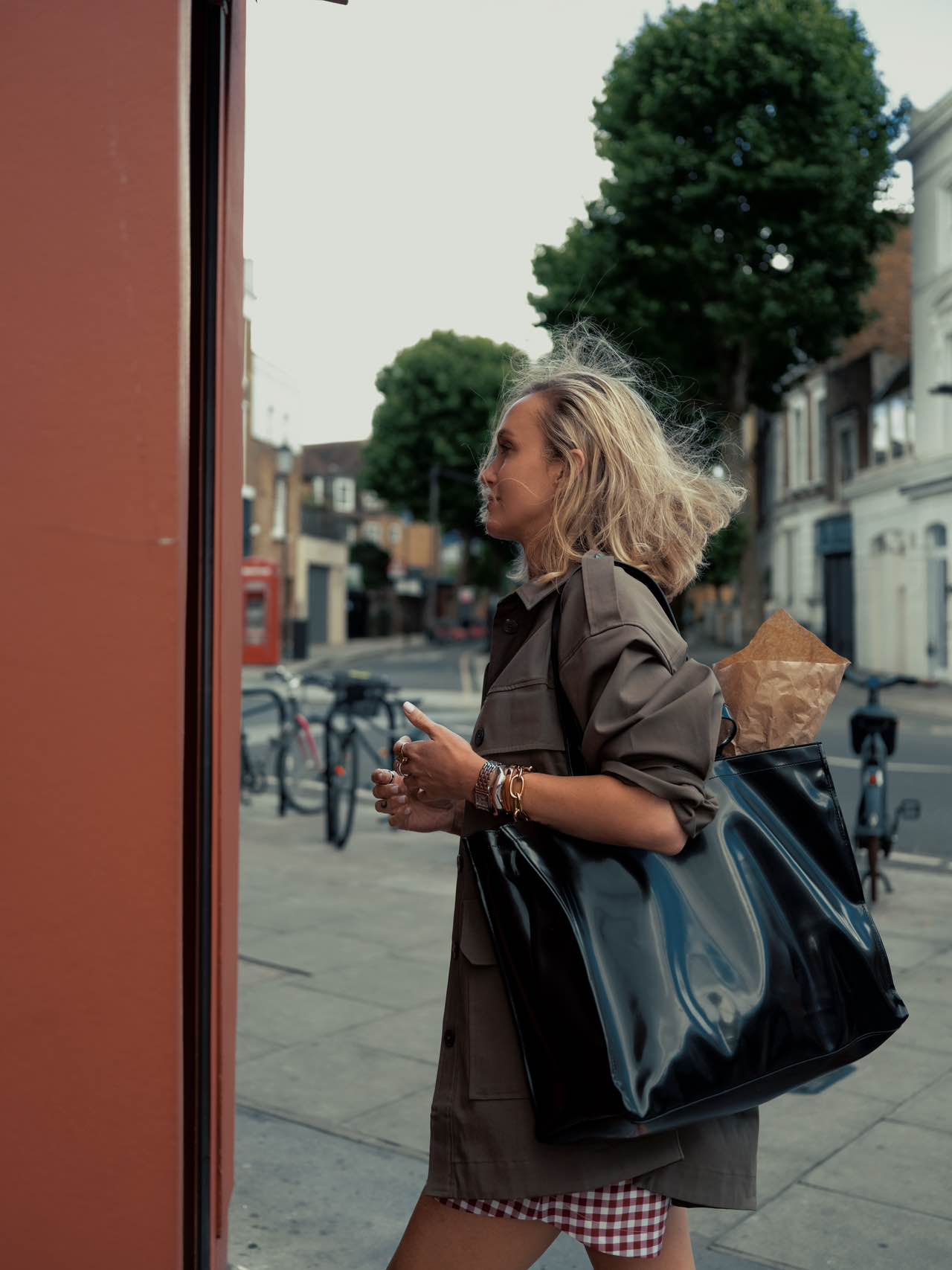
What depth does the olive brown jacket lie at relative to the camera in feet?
5.44

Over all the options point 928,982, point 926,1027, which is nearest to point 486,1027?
point 926,1027

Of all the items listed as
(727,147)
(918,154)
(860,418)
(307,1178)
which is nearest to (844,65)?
(727,147)

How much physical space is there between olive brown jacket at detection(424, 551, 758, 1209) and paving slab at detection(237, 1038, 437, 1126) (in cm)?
224

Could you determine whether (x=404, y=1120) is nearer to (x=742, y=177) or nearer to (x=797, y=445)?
(x=742, y=177)

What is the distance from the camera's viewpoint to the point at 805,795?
1817mm

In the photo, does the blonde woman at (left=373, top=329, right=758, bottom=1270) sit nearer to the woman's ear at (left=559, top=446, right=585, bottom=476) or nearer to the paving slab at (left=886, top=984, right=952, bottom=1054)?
the woman's ear at (left=559, top=446, right=585, bottom=476)

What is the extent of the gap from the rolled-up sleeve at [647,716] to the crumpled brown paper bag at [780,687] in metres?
0.27

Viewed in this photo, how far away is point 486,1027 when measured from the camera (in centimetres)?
171

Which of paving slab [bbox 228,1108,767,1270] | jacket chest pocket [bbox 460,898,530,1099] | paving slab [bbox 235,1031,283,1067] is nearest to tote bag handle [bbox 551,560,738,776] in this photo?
jacket chest pocket [bbox 460,898,530,1099]

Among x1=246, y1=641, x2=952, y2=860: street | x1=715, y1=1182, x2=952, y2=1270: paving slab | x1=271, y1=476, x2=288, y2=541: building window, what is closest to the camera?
x1=715, y1=1182, x2=952, y2=1270: paving slab

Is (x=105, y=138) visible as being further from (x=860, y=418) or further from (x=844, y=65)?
(x=860, y=418)

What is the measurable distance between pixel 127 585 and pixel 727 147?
73.6 ft

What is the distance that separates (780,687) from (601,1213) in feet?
2.51

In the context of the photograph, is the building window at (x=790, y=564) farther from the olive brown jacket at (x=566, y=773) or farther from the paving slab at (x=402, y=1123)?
the olive brown jacket at (x=566, y=773)
